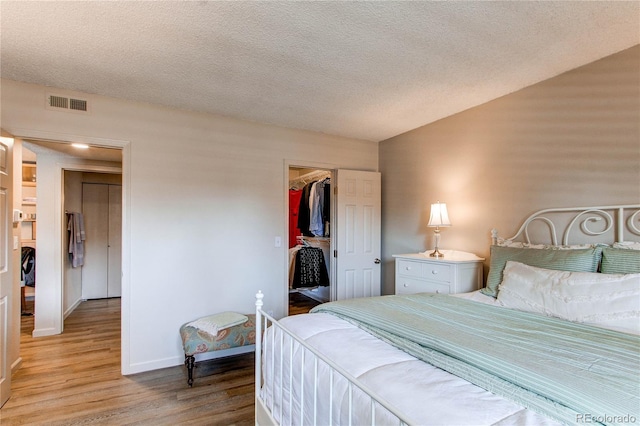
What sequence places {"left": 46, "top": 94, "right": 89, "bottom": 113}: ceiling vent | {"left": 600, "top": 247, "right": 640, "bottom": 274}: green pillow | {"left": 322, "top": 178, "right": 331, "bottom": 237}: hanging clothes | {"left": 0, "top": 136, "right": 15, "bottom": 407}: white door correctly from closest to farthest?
{"left": 600, "top": 247, "right": 640, "bottom": 274}: green pillow, {"left": 0, "top": 136, "right": 15, "bottom": 407}: white door, {"left": 46, "top": 94, "right": 89, "bottom": 113}: ceiling vent, {"left": 322, "top": 178, "right": 331, "bottom": 237}: hanging clothes

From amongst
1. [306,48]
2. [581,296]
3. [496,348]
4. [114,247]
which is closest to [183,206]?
[306,48]

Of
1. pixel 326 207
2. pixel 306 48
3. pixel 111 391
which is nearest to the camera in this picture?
pixel 306 48

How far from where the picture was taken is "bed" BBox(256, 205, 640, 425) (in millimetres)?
938

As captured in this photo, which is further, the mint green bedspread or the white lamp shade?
the white lamp shade

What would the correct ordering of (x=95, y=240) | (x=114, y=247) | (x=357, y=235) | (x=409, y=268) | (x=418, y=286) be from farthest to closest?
(x=114, y=247) < (x=95, y=240) < (x=357, y=235) < (x=409, y=268) < (x=418, y=286)

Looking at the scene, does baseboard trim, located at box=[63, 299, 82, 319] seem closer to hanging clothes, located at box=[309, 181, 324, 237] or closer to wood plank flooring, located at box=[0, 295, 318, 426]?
wood plank flooring, located at box=[0, 295, 318, 426]

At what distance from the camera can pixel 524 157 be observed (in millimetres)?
2627

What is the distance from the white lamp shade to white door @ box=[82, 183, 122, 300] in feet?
17.4

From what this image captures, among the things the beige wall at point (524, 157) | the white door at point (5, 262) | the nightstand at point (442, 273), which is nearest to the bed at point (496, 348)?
the beige wall at point (524, 157)

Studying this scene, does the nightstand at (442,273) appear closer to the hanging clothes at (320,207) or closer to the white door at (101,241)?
the hanging clothes at (320,207)

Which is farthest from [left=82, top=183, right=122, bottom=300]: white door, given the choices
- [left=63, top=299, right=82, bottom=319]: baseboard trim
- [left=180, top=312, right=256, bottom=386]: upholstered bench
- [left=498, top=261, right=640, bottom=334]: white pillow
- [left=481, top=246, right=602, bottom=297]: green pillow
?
[left=498, top=261, right=640, bottom=334]: white pillow

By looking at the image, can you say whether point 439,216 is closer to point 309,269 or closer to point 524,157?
point 524,157

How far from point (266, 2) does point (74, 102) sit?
81.5 inches

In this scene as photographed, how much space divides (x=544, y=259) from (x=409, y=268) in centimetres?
121
